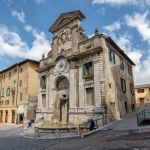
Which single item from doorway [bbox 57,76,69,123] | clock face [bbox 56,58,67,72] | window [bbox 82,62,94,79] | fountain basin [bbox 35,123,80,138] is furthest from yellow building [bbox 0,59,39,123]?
fountain basin [bbox 35,123,80,138]

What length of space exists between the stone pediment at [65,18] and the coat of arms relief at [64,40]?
1191 mm

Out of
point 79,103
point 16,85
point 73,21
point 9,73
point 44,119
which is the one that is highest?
point 73,21

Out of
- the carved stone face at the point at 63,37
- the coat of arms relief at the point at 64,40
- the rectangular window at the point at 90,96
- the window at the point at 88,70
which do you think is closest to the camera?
the rectangular window at the point at 90,96

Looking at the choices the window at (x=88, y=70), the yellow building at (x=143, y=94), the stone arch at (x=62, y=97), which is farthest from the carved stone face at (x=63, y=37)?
the yellow building at (x=143, y=94)

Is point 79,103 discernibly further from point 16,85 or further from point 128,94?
point 16,85

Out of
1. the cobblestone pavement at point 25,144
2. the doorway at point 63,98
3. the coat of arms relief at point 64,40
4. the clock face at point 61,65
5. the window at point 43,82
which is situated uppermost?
the coat of arms relief at point 64,40

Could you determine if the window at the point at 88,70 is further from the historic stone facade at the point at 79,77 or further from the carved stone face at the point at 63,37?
the carved stone face at the point at 63,37

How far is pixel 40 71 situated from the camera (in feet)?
92.8

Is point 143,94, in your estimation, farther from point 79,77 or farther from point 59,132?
point 59,132

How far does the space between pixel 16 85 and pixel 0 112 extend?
8.77m

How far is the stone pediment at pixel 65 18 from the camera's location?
23.9 meters

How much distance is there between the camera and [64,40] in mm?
25484

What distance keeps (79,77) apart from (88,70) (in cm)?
141

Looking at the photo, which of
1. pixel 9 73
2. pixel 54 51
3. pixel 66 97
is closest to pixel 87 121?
pixel 66 97
